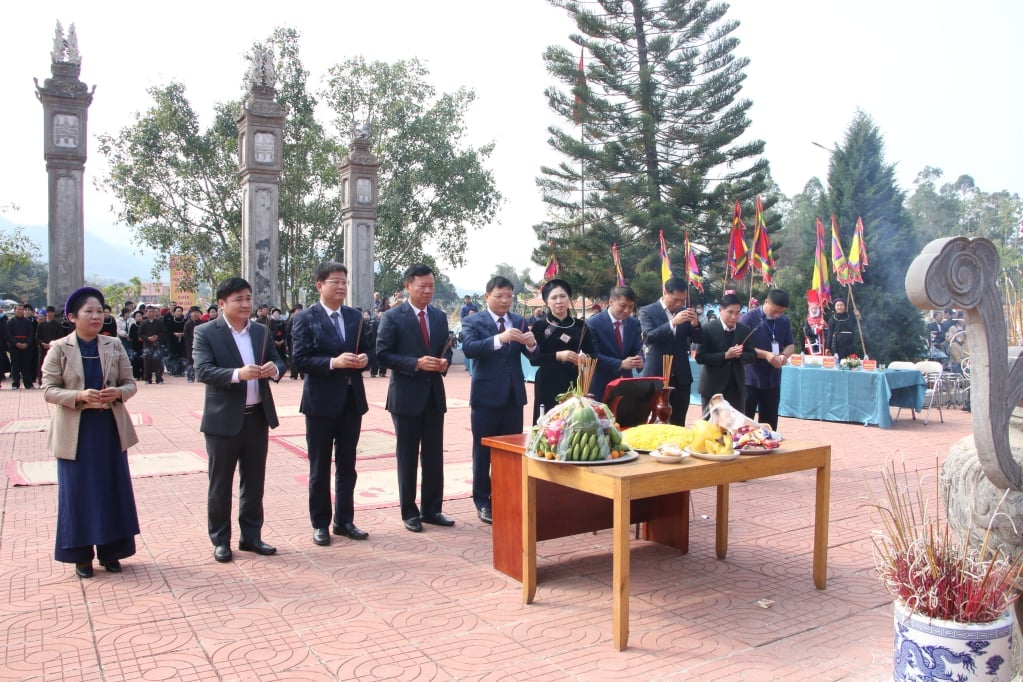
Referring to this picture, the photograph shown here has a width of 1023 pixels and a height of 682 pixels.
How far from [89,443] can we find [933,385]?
11.2 metres

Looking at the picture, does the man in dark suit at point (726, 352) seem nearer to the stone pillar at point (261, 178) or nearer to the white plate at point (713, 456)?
the white plate at point (713, 456)

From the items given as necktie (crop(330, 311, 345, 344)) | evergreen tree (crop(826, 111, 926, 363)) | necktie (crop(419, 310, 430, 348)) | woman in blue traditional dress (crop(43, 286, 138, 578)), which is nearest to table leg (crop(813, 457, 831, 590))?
necktie (crop(419, 310, 430, 348))

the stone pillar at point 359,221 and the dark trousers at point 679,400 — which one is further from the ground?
the stone pillar at point 359,221

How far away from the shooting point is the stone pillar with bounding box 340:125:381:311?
62.1 ft

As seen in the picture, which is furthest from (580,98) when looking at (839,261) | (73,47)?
(73,47)

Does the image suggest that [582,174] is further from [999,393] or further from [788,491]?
[999,393]

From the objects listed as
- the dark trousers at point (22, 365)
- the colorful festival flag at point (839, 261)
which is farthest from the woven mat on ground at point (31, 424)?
the colorful festival flag at point (839, 261)

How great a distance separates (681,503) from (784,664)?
62.3 inches

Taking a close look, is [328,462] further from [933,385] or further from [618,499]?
[933,385]

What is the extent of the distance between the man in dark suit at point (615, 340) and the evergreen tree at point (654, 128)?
672 inches

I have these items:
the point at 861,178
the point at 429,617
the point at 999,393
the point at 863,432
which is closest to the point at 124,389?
the point at 429,617

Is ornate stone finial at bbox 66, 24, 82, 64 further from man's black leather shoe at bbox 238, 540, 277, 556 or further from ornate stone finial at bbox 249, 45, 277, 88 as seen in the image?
man's black leather shoe at bbox 238, 540, 277, 556

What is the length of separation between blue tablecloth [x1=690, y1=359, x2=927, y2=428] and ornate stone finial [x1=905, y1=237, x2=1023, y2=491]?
27.0 ft

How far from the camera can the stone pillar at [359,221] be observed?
62.1ft
